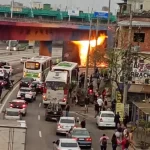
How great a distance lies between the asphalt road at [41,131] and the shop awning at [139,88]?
5.66 meters

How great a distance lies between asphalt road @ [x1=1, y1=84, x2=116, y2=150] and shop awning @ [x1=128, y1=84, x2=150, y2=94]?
18.6 feet

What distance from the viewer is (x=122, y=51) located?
5144 centimetres

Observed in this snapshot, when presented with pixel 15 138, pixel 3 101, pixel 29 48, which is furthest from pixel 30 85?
pixel 29 48

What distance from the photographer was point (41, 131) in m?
41.3

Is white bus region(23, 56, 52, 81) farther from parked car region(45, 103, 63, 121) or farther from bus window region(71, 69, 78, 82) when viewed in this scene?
parked car region(45, 103, 63, 121)

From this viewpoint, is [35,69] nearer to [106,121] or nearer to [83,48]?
[106,121]

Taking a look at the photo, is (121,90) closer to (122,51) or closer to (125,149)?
(122,51)

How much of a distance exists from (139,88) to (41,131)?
13.6 meters

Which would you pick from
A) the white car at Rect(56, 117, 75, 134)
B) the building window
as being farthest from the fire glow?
the white car at Rect(56, 117, 75, 134)

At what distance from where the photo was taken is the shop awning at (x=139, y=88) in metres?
51.5

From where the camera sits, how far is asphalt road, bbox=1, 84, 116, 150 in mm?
36350

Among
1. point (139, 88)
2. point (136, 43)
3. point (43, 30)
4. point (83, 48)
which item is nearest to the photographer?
point (139, 88)

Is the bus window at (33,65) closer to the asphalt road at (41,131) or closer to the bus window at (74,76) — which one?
the bus window at (74,76)

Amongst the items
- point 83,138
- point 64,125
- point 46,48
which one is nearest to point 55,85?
point 64,125
